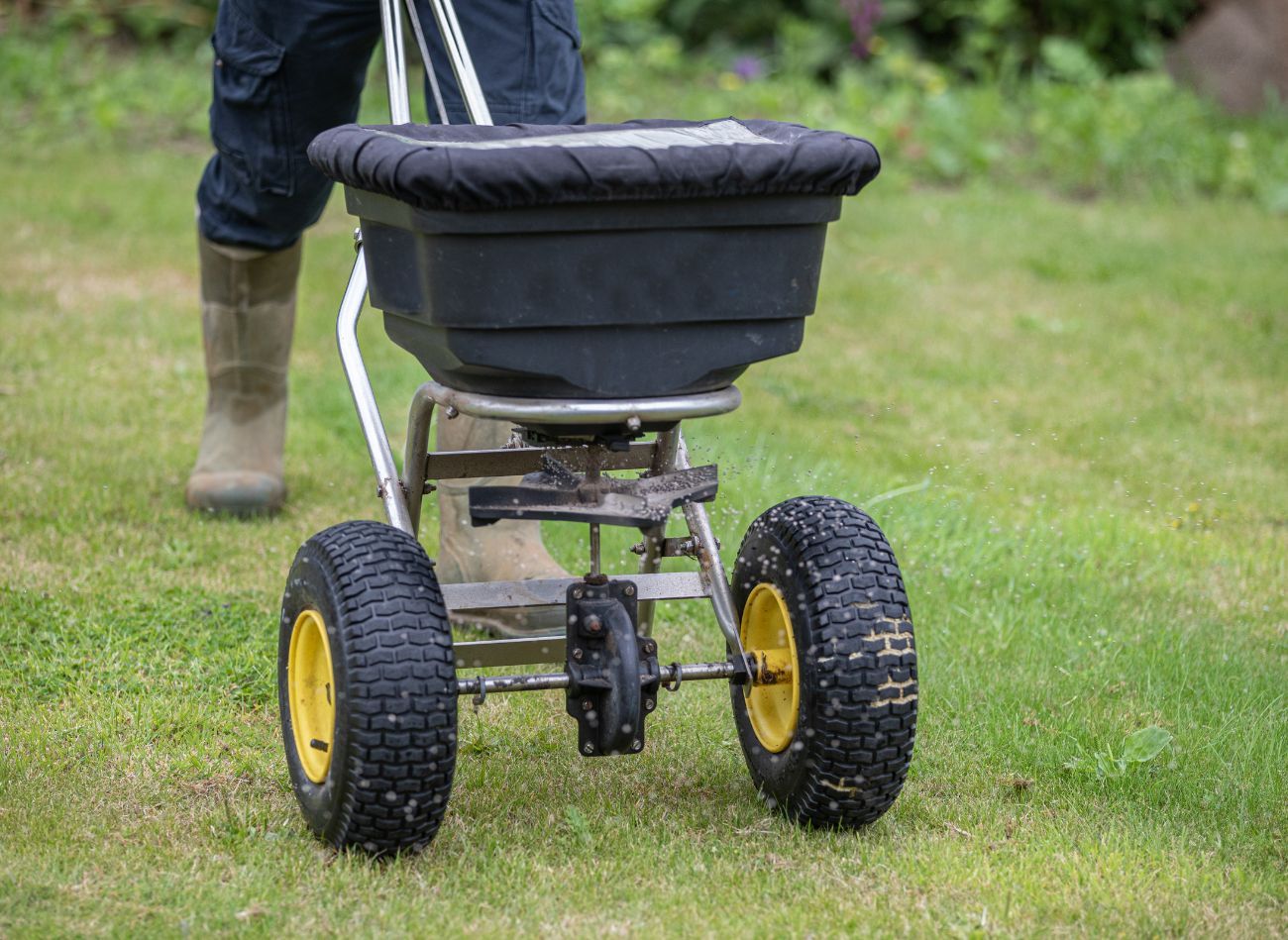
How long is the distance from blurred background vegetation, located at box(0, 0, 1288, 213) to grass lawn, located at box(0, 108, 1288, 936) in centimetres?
147

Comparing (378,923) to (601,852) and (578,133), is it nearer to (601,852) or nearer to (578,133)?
(601,852)

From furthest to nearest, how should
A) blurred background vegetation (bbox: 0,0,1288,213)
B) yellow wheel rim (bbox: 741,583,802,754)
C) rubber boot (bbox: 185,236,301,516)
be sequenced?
blurred background vegetation (bbox: 0,0,1288,213), rubber boot (bbox: 185,236,301,516), yellow wheel rim (bbox: 741,583,802,754)

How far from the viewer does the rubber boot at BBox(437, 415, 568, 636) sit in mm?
2979

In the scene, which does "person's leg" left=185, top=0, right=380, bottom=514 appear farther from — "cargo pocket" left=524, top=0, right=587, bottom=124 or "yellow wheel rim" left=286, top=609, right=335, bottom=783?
"yellow wheel rim" left=286, top=609, right=335, bottom=783

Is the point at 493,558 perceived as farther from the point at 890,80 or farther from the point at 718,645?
the point at 890,80

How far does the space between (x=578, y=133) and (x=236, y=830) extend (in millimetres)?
1049

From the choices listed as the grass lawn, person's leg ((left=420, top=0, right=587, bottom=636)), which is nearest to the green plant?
the grass lawn

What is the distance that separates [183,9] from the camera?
8.53 metres

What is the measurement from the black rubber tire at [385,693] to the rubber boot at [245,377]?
1540 mm

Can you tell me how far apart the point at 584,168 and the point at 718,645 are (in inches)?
55.0

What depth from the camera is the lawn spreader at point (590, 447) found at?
1.89 m

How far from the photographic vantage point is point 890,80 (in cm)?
846

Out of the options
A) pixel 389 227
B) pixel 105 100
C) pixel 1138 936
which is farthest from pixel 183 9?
pixel 1138 936

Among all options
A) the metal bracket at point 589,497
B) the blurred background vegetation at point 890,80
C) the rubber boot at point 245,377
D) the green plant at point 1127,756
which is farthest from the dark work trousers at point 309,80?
the blurred background vegetation at point 890,80
